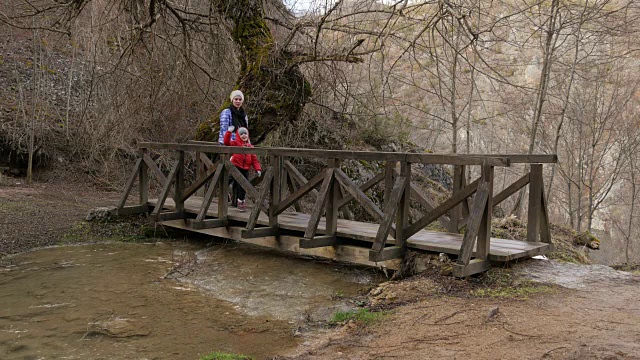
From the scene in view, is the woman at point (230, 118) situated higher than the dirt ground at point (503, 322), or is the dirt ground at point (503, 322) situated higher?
the woman at point (230, 118)

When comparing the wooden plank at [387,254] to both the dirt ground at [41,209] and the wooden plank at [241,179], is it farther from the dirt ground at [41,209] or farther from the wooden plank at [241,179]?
the dirt ground at [41,209]

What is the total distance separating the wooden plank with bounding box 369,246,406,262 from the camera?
6.24 metres

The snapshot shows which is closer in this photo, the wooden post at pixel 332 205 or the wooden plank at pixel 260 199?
the wooden post at pixel 332 205

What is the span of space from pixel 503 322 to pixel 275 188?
4.02 metres

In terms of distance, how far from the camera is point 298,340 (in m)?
4.94

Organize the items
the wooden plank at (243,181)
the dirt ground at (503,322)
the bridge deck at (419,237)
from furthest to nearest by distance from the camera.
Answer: the wooden plank at (243,181) < the bridge deck at (419,237) < the dirt ground at (503,322)

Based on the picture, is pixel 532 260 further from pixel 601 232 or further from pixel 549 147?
pixel 601 232

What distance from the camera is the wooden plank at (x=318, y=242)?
22.7 ft

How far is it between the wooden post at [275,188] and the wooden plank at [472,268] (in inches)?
117

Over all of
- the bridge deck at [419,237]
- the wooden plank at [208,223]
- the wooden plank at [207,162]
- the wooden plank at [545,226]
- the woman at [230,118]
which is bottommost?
the wooden plank at [208,223]

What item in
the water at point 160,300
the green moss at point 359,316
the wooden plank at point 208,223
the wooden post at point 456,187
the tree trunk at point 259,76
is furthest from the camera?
the tree trunk at point 259,76

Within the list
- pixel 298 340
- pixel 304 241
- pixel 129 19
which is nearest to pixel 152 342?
pixel 298 340

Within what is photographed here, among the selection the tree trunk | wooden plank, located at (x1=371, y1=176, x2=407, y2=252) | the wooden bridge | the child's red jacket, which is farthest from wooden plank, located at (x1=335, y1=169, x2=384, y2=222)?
the tree trunk

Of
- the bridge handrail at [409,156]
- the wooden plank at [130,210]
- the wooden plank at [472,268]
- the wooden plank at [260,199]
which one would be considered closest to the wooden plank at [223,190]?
the bridge handrail at [409,156]
